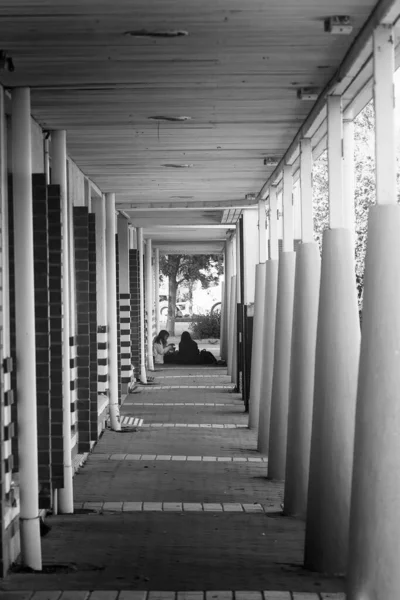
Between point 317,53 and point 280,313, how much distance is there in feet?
13.2

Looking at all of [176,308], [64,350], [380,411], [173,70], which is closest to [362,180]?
[64,350]

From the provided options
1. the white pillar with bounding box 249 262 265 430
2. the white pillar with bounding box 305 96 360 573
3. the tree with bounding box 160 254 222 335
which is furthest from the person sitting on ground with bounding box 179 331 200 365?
the white pillar with bounding box 305 96 360 573

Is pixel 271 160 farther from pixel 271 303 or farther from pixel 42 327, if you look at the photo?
pixel 42 327

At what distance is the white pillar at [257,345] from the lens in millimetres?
12438

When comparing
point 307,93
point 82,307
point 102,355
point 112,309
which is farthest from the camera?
point 102,355

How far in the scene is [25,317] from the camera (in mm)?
6184

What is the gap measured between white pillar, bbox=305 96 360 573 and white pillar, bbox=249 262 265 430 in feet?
20.8

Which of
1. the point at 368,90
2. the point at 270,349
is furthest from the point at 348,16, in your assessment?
the point at 270,349

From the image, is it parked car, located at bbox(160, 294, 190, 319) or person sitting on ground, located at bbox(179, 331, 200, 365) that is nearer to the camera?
person sitting on ground, located at bbox(179, 331, 200, 365)

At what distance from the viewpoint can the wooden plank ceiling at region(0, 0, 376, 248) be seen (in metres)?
4.75

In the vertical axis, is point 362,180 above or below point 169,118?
above

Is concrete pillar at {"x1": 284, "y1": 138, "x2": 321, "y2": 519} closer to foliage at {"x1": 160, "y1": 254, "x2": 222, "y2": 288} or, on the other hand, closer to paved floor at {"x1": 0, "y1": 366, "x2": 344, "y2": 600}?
paved floor at {"x1": 0, "y1": 366, "x2": 344, "y2": 600}

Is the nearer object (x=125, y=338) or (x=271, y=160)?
(x=271, y=160)

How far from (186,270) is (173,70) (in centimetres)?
3628
